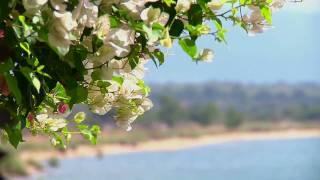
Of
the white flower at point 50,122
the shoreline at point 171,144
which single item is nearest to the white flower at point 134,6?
the white flower at point 50,122

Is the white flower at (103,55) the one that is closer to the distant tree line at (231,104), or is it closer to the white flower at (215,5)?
the white flower at (215,5)

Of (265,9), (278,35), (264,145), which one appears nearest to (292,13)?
(278,35)

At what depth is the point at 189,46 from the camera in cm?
76

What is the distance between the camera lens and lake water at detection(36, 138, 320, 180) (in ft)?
51.9

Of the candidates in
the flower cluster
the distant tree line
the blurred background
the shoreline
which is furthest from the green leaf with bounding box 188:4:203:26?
the distant tree line

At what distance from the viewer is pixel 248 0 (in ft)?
2.57

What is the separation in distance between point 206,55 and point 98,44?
0.58ft

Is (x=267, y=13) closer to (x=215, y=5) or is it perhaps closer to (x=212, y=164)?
(x=215, y=5)

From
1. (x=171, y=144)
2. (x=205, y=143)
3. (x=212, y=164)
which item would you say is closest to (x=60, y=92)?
(x=212, y=164)

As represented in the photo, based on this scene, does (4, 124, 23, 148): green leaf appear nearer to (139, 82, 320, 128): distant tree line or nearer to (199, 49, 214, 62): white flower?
(199, 49, 214, 62): white flower

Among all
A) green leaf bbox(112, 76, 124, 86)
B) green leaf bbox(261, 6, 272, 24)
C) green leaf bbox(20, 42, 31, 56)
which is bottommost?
green leaf bbox(112, 76, 124, 86)

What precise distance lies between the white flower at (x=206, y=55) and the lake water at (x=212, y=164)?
12.7m

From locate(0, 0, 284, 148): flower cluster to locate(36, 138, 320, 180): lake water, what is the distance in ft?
41.7

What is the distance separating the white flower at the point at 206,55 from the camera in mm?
813
